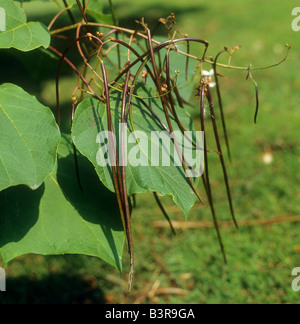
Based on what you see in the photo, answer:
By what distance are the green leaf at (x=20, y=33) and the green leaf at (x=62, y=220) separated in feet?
0.90

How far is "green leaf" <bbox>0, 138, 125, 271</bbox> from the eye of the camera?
0.88 meters

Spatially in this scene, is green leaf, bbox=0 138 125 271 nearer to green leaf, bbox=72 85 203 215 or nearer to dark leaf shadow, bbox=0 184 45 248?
dark leaf shadow, bbox=0 184 45 248

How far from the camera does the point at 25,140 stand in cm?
81

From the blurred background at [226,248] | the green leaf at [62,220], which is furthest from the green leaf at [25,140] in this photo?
the blurred background at [226,248]

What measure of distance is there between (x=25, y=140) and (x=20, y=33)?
0.22 m

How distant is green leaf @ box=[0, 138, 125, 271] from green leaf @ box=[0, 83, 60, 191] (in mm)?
153

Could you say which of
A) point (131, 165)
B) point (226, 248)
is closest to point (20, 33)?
point (131, 165)

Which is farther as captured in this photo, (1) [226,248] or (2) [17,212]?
(1) [226,248]

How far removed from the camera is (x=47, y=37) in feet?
2.90

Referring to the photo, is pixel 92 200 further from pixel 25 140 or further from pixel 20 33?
pixel 20 33

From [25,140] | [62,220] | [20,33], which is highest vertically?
[20,33]

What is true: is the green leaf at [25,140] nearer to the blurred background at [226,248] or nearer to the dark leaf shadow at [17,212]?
the dark leaf shadow at [17,212]
